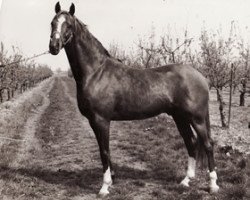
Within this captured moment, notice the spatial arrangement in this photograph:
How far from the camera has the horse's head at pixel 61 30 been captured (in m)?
5.60

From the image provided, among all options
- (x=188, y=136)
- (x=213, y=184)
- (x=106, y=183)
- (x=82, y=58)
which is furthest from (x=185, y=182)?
(x=82, y=58)

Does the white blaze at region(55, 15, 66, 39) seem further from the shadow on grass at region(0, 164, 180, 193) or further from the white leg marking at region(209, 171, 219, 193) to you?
the white leg marking at region(209, 171, 219, 193)

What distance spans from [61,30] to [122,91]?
1410 mm

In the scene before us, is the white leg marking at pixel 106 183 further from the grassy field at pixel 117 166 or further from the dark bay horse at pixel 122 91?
the grassy field at pixel 117 166

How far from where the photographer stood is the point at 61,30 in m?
5.68

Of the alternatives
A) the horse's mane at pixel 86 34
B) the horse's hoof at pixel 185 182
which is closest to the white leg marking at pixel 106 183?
the horse's hoof at pixel 185 182

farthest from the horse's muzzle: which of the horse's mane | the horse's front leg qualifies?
the horse's front leg

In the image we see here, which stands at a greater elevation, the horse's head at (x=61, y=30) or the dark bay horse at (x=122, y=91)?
the horse's head at (x=61, y=30)

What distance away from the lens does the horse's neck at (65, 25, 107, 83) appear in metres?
6.07

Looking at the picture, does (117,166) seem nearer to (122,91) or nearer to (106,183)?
(106,183)

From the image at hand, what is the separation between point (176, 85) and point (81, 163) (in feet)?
9.68

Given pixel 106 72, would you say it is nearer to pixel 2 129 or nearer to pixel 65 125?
pixel 2 129

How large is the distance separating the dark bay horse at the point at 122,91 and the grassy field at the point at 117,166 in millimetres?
378

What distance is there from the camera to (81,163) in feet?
26.3
